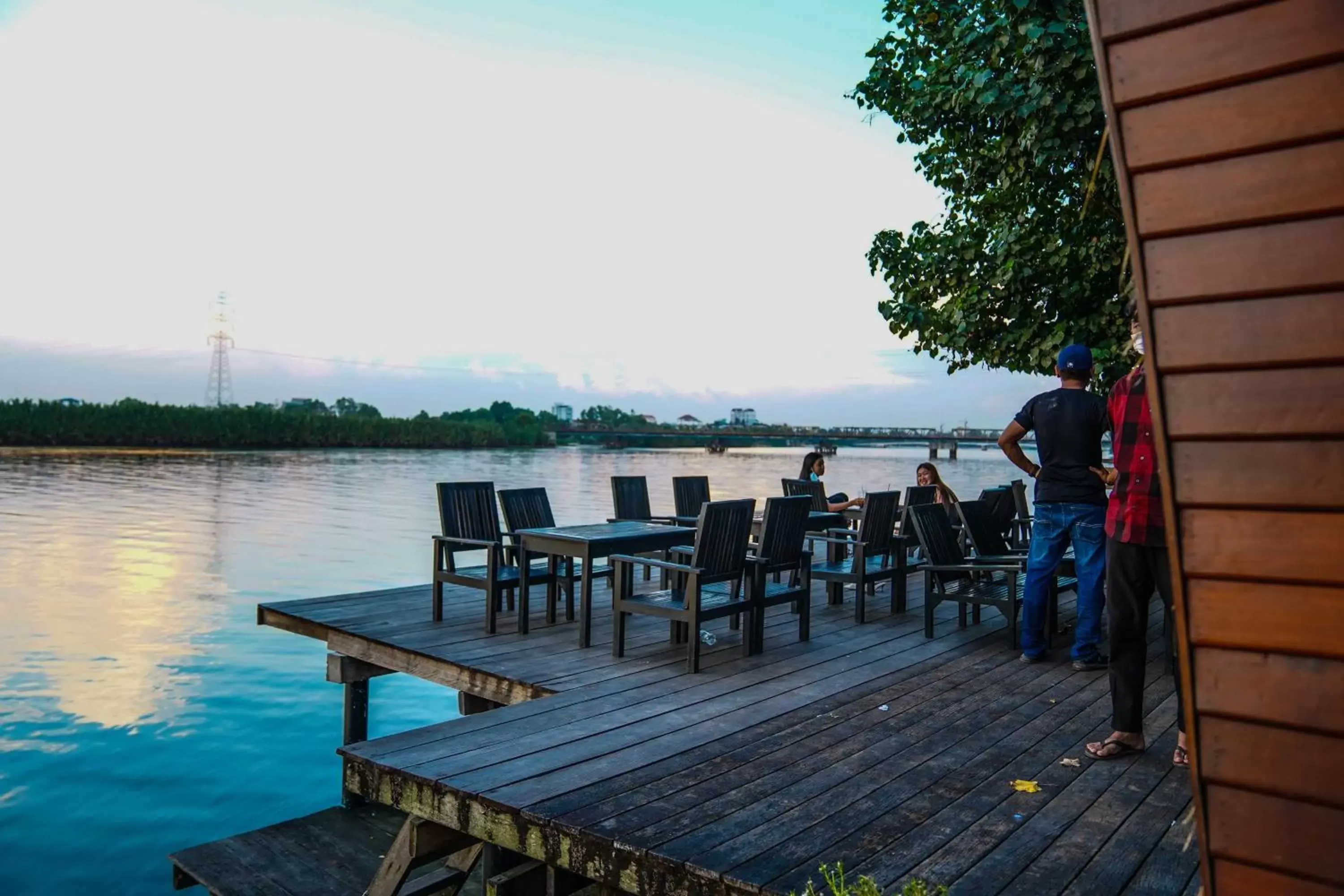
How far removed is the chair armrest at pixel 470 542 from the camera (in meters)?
6.34

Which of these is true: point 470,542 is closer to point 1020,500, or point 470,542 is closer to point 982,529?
point 982,529

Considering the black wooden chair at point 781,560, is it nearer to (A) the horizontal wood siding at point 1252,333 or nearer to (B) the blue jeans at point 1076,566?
(B) the blue jeans at point 1076,566

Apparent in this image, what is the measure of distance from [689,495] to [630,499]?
584mm

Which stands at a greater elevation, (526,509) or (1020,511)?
(526,509)

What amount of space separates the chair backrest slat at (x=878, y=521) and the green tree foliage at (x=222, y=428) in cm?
7002

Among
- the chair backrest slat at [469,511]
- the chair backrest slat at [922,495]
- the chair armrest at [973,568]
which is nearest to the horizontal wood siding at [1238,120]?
the chair armrest at [973,568]

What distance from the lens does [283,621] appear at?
6.77 meters

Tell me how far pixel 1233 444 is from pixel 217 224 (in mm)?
44707

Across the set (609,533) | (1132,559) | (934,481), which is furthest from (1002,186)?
(1132,559)

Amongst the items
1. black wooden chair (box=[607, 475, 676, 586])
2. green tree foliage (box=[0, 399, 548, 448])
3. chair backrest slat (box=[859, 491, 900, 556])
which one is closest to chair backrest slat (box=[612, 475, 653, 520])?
black wooden chair (box=[607, 475, 676, 586])

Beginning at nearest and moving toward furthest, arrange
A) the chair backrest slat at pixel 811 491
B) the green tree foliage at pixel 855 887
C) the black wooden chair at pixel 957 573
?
the green tree foliage at pixel 855 887, the black wooden chair at pixel 957 573, the chair backrest slat at pixel 811 491

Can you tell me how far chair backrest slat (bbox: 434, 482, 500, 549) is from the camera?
6656 mm

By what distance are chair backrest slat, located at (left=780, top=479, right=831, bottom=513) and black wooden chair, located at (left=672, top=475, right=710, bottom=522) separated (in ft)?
3.01

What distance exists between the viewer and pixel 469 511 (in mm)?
6809
